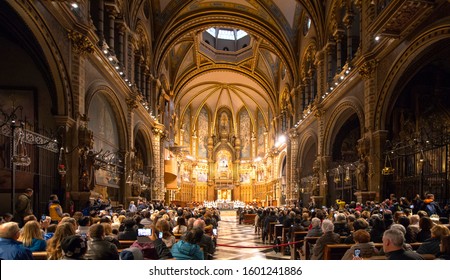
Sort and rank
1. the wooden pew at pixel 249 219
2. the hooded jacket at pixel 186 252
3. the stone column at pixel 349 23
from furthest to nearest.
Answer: the wooden pew at pixel 249 219, the stone column at pixel 349 23, the hooded jacket at pixel 186 252

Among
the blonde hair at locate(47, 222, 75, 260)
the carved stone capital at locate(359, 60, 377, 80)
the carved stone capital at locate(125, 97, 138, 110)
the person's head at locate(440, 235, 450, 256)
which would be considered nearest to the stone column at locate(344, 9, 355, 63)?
the carved stone capital at locate(359, 60, 377, 80)

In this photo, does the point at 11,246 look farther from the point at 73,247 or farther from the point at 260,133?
the point at 260,133

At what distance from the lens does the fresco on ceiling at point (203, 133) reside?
152 feet

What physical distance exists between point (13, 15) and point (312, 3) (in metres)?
16.2

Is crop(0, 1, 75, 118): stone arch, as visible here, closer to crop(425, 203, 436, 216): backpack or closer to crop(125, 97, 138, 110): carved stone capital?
crop(125, 97, 138, 110): carved stone capital

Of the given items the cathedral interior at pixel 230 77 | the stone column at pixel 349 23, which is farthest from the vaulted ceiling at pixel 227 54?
the stone column at pixel 349 23

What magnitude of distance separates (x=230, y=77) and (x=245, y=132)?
919cm

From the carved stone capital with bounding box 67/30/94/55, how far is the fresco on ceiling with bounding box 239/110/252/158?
35.6 meters

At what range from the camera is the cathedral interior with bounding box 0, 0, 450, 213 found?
427 inches

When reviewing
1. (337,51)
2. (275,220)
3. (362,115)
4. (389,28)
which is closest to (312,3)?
(337,51)

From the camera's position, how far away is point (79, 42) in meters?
11.7

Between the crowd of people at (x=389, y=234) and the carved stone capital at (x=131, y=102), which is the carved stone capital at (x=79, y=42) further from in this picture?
the crowd of people at (x=389, y=234)

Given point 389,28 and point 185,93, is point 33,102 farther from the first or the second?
point 185,93

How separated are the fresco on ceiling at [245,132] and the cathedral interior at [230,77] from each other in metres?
7.14
